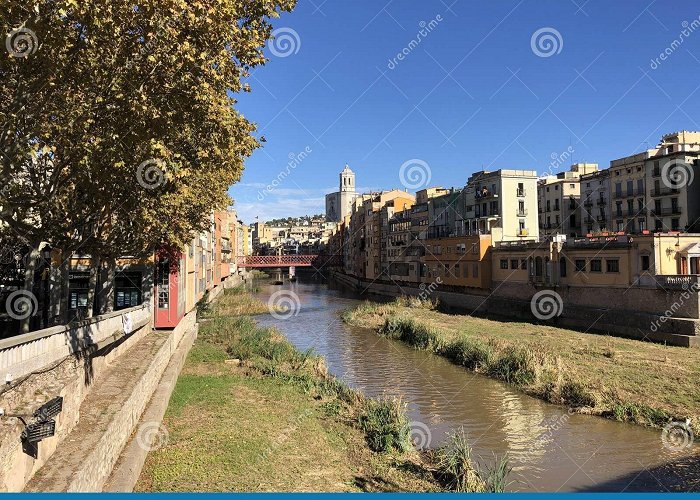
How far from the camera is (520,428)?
1866 cm

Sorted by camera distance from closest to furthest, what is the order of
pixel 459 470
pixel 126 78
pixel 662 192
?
pixel 126 78
pixel 459 470
pixel 662 192

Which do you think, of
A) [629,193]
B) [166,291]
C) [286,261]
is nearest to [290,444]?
[166,291]

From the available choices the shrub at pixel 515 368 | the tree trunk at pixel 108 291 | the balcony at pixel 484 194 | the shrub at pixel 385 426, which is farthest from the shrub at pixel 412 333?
the balcony at pixel 484 194

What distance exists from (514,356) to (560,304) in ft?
63.6

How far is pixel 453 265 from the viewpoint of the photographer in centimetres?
5841

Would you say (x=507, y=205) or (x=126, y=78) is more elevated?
(x=507, y=205)

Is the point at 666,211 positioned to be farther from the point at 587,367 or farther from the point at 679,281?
the point at 587,367

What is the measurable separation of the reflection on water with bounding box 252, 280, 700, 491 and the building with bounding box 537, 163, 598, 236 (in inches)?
1955

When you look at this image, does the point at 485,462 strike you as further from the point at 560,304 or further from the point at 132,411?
the point at 560,304

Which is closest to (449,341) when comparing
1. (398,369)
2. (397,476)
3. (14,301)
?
(398,369)

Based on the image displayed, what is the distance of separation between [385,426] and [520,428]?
5.40 m

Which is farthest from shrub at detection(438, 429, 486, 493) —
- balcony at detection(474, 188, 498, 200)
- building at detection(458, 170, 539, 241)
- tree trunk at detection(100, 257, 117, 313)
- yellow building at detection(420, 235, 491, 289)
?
balcony at detection(474, 188, 498, 200)

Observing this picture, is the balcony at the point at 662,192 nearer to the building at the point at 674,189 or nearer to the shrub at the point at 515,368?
the building at the point at 674,189

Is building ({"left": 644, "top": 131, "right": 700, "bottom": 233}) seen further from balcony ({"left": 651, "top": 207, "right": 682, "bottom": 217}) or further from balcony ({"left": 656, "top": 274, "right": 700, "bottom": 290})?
balcony ({"left": 656, "top": 274, "right": 700, "bottom": 290})
